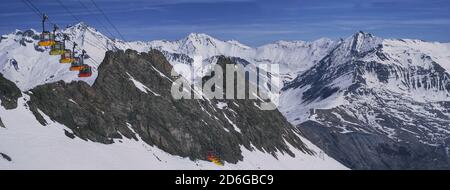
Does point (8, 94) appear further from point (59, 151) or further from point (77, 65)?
point (77, 65)

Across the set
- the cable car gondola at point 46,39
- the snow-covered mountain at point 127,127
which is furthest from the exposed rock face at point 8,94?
the cable car gondola at point 46,39

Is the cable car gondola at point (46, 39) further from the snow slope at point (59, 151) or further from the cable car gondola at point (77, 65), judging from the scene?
the snow slope at point (59, 151)

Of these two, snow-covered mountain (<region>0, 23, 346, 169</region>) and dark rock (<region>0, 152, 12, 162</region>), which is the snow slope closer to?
snow-covered mountain (<region>0, 23, 346, 169</region>)

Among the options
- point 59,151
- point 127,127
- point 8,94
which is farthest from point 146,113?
point 59,151

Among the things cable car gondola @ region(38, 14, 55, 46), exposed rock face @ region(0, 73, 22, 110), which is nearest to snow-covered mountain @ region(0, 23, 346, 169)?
exposed rock face @ region(0, 73, 22, 110)
